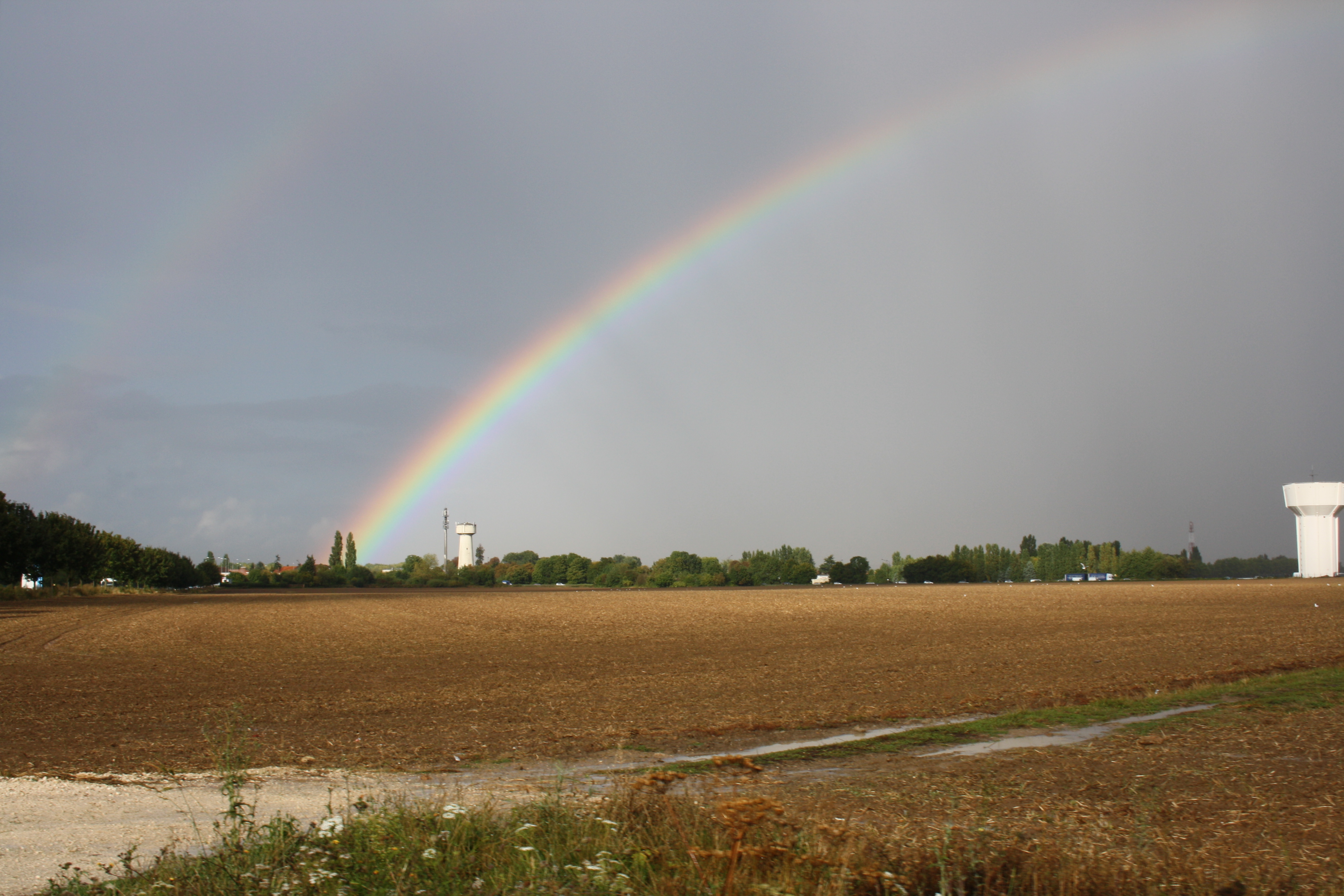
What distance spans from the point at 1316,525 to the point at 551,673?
155 m

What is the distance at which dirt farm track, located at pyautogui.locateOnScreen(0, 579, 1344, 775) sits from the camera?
52.2 feet

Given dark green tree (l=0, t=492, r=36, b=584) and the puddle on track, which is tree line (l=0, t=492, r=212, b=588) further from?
the puddle on track

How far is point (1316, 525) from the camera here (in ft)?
470

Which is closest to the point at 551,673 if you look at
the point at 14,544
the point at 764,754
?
the point at 764,754

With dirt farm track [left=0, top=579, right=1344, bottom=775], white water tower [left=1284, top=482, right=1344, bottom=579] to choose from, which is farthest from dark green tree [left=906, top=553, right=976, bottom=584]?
dirt farm track [left=0, top=579, right=1344, bottom=775]

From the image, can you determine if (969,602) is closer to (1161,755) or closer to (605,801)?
(1161,755)

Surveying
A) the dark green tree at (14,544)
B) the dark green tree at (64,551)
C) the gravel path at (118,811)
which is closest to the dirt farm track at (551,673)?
the gravel path at (118,811)

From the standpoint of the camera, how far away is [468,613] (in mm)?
68125

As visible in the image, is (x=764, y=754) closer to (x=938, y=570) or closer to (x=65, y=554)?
(x=65, y=554)

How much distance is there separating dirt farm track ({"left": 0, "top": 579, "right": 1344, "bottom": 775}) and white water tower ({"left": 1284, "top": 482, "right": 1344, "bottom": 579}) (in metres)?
96.1

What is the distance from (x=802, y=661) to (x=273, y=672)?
618 inches

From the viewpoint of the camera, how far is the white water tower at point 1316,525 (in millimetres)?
140625

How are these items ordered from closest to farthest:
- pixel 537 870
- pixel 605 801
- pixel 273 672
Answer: pixel 537 870
pixel 605 801
pixel 273 672

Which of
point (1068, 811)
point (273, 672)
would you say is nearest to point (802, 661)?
point (273, 672)
